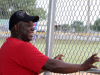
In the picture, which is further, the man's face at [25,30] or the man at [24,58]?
the man's face at [25,30]

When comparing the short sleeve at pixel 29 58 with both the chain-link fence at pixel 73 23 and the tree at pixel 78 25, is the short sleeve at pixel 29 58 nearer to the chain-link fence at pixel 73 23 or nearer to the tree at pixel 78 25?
the chain-link fence at pixel 73 23

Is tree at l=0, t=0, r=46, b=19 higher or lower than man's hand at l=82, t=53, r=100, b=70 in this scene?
higher

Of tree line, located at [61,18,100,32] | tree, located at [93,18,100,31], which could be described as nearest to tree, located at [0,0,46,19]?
tree line, located at [61,18,100,32]

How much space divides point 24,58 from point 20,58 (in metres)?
A: 0.05

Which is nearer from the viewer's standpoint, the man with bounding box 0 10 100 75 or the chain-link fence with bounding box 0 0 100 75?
the man with bounding box 0 10 100 75

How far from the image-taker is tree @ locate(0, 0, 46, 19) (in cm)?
260

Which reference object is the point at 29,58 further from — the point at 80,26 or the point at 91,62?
the point at 80,26

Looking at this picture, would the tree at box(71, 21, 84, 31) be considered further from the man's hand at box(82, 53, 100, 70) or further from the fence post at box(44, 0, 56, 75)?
the man's hand at box(82, 53, 100, 70)

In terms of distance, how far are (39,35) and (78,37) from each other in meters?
0.73

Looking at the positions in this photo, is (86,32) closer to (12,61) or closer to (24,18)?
(24,18)

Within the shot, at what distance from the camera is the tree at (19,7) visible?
2.60 m

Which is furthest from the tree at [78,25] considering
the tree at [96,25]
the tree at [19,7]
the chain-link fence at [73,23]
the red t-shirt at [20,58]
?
the red t-shirt at [20,58]

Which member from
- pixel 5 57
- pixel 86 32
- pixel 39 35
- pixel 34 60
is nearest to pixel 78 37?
pixel 86 32

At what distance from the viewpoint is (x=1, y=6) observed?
3.15 metres
